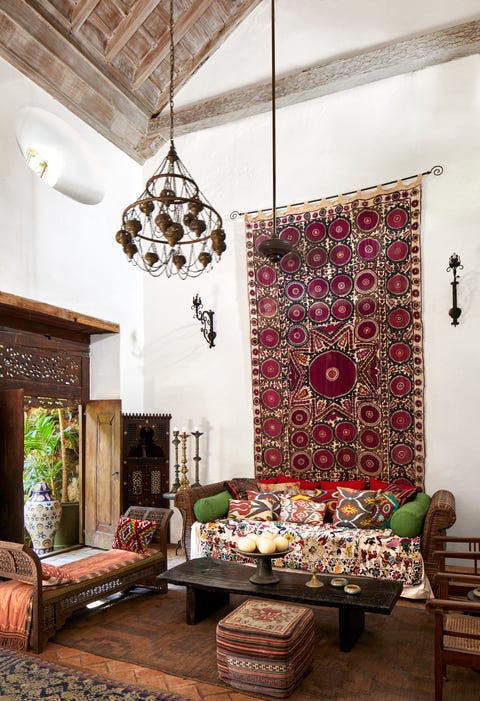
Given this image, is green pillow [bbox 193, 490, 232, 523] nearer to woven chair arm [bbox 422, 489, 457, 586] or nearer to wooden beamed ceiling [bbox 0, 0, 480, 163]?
woven chair arm [bbox 422, 489, 457, 586]

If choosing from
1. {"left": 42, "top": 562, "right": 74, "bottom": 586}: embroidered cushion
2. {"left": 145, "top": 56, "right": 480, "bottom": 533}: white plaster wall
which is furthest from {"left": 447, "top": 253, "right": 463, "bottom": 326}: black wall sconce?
{"left": 42, "top": 562, "right": 74, "bottom": 586}: embroidered cushion

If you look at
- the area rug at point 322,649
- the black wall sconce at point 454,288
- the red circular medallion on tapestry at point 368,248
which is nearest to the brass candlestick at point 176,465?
the area rug at point 322,649

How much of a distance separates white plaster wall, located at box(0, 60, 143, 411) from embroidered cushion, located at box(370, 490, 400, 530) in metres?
3.34

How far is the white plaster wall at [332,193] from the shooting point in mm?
5484

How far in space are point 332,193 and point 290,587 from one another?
14.2ft

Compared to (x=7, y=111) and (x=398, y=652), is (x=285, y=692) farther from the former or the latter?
(x=7, y=111)

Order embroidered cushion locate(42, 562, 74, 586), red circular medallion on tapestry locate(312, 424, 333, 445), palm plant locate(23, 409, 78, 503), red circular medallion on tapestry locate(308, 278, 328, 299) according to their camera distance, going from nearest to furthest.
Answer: embroidered cushion locate(42, 562, 74, 586), red circular medallion on tapestry locate(312, 424, 333, 445), red circular medallion on tapestry locate(308, 278, 328, 299), palm plant locate(23, 409, 78, 503)

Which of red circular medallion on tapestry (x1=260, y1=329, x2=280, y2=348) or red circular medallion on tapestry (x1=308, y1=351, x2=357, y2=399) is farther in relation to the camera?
red circular medallion on tapestry (x1=260, y1=329, x2=280, y2=348)

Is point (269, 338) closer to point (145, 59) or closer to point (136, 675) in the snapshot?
point (145, 59)

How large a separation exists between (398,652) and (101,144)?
20.3ft

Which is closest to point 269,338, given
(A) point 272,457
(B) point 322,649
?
(A) point 272,457

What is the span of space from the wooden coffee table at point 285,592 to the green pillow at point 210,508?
850mm

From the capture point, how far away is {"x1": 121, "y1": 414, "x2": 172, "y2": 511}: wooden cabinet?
6.73 meters

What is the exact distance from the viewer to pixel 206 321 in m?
6.82
